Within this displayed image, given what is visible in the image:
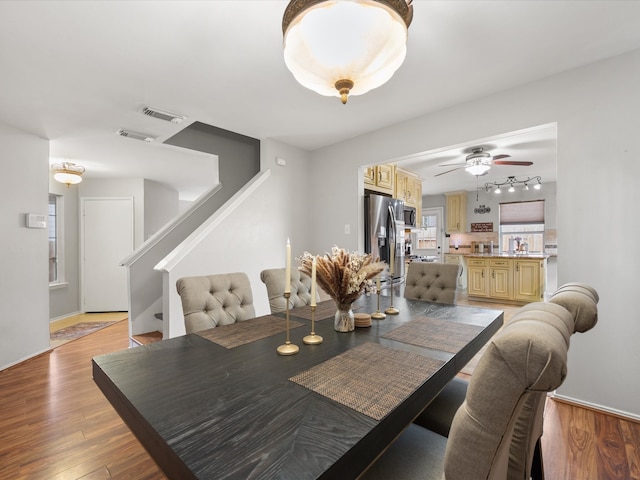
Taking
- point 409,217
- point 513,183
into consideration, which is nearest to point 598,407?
point 409,217

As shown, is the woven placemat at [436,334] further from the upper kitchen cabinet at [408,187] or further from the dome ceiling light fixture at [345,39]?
the upper kitchen cabinet at [408,187]

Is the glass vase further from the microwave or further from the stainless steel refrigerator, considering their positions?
the microwave

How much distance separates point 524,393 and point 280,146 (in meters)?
3.76

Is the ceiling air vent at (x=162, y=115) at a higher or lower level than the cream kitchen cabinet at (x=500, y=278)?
higher

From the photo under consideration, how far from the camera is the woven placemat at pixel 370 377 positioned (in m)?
0.87

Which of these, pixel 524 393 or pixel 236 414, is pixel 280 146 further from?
pixel 524 393

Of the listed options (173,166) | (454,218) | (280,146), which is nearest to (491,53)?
(280,146)

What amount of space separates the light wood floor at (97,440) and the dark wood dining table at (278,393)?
2.86 ft

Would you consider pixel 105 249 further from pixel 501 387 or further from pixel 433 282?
pixel 501 387

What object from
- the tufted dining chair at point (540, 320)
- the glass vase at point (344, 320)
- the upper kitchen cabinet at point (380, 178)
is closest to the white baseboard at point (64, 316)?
the upper kitchen cabinet at point (380, 178)

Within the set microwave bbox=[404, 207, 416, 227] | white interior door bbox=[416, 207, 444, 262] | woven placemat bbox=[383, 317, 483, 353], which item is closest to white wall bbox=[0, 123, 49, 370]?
woven placemat bbox=[383, 317, 483, 353]

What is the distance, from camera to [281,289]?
2.12 m

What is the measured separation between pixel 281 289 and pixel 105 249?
4.93m

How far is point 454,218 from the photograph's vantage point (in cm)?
756
